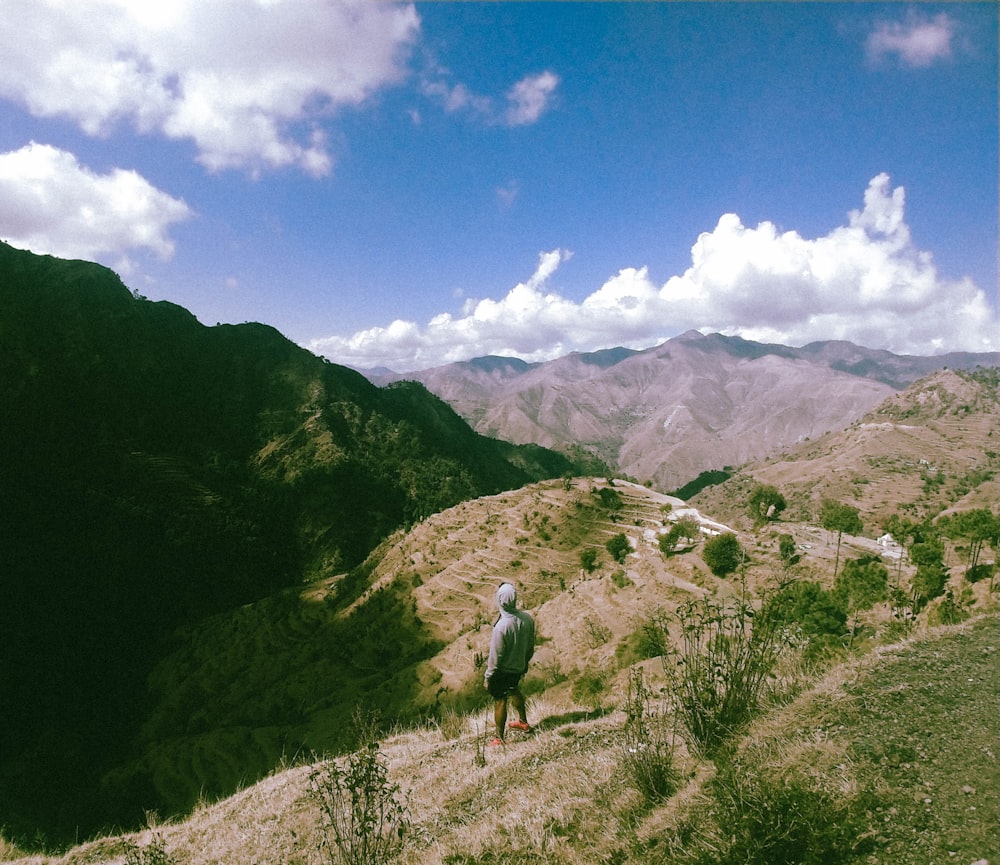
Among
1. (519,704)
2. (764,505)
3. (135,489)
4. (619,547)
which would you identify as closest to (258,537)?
(135,489)

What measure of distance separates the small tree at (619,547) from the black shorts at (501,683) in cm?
3201

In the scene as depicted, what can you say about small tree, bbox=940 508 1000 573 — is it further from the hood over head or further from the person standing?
the hood over head

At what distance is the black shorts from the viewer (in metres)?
7.88

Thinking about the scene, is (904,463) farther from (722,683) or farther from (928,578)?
(722,683)

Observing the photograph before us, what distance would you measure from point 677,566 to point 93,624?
79778mm

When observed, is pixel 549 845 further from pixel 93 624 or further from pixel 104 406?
pixel 104 406

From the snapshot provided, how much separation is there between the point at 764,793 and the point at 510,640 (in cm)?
470

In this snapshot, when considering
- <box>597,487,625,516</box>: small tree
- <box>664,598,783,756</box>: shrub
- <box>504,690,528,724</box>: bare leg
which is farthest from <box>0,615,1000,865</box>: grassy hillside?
<box>597,487,625,516</box>: small tree

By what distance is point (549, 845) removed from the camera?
13.4 ft

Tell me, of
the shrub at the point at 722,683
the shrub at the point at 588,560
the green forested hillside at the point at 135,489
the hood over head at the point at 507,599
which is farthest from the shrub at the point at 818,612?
the green forested hillside at the point at 135,489

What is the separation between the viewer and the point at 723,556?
29.8 m

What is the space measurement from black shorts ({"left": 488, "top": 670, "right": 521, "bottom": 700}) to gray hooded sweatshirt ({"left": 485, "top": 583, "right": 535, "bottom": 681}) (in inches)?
2.5

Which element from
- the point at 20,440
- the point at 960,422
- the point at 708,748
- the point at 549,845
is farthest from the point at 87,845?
the point at 960,422

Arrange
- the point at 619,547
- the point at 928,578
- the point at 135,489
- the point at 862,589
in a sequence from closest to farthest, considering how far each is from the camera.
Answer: the point at 862,589
the point at 928,578
the point at 619,547
the point at 135,489
